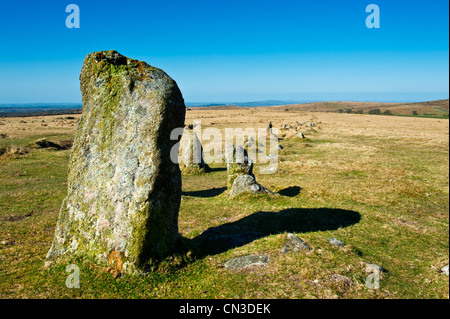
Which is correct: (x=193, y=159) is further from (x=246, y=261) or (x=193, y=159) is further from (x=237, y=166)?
(x=246, y=261)

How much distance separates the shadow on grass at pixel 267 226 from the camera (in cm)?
985

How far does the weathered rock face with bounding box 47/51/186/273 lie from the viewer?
A: 7.54 metres

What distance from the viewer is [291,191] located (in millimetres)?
17938

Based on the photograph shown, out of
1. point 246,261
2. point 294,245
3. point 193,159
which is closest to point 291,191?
point 193,159

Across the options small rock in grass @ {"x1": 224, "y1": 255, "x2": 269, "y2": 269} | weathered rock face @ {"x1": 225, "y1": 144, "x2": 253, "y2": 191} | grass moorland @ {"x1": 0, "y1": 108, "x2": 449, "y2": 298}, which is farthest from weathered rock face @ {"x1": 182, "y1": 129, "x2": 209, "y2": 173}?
small rock in grass @ {"x1": 224, "y1": 255, "x2": 269, "y2": 269}

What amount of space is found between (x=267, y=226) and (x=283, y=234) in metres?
1.54

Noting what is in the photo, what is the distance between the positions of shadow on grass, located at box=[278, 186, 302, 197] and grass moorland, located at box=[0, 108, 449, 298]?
0.12 metres

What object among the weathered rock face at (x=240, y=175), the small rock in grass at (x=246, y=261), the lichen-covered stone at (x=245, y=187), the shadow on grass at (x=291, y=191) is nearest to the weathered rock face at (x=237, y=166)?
the weathered rock face at (x=240, y=175)

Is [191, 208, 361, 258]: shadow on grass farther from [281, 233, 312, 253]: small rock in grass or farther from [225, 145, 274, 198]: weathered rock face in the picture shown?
[225, 145, 274, 198]: weathered rock face

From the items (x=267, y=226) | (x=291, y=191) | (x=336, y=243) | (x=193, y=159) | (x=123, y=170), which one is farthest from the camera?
(x=193, y=159)

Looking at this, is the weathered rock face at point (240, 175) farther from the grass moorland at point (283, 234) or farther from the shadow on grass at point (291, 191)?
the shadow on grass at point (291, 191)
